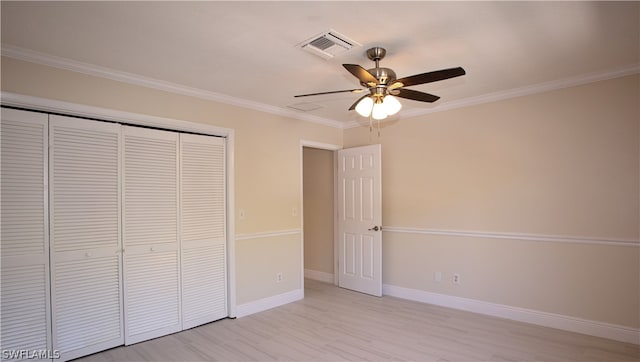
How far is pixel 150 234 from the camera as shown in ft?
11.3

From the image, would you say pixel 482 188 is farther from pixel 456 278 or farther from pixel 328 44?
pixel 328 44

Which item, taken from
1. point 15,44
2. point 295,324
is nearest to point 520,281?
point 295,324

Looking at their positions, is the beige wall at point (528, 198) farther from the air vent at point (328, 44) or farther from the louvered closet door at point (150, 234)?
the louvered closet door at point (150, 234)

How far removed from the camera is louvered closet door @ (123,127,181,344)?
330 centimetres

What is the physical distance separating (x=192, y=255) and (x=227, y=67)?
1991mm

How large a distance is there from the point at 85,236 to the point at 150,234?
21.5 inches

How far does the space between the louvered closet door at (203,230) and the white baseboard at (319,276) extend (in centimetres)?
217

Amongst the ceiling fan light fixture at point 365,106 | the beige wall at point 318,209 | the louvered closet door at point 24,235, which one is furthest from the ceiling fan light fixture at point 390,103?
the beige wall at point 318,209

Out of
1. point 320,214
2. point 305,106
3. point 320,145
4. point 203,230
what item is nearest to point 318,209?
point 320,214

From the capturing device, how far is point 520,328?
11.9ft

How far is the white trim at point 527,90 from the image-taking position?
3.29m

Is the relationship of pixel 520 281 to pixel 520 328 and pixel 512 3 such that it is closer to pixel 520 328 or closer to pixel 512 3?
pixel 520 328

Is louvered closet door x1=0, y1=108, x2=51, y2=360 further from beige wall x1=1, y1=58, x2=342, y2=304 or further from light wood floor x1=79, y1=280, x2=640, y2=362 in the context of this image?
light wood floor x1=79, y1=280, x2=640, y2=362

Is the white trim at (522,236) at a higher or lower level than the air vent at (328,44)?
lower
